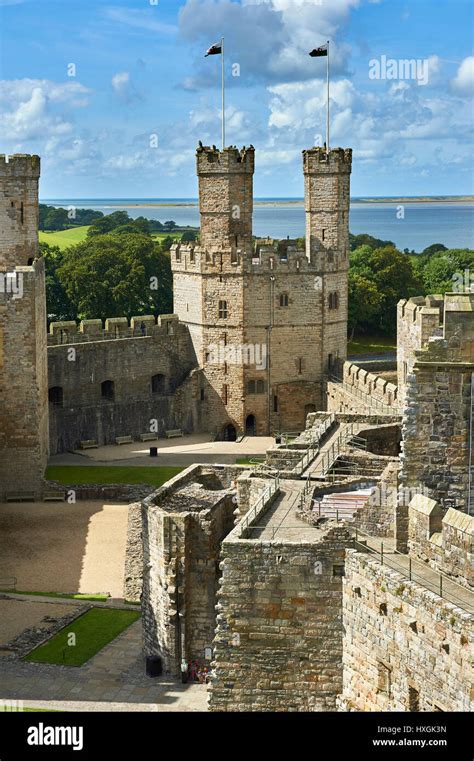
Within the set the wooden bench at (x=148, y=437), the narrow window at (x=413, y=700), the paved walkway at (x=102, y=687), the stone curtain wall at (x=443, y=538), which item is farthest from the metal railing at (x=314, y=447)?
the wooden bench at (x=148, y=437)

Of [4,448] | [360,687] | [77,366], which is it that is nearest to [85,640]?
[360,687]

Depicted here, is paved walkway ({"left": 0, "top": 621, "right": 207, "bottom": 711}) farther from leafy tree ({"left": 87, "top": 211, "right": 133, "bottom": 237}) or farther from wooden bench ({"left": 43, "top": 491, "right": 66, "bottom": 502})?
leafy tree ({"left": 87, "top": 211, "right": 133, "bottom": 237})

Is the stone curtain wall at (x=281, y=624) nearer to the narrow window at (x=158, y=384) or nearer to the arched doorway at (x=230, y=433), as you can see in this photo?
the arched doorway at (x=230, y=433)

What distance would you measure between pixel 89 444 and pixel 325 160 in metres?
12.4

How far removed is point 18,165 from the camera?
40.0 meters

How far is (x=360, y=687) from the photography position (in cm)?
1789

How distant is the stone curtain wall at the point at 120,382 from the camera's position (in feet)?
145

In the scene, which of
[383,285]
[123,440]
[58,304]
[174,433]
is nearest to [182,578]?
[123,440]

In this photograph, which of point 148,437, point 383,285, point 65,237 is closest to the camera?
point 148,437

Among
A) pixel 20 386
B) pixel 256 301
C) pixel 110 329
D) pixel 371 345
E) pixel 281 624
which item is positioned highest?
pixel 256 301

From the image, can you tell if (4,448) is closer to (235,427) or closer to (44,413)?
(44,413)

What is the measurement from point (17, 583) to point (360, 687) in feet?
43.2

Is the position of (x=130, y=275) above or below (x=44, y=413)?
above

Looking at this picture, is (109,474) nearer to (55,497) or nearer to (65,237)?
(55,497)
